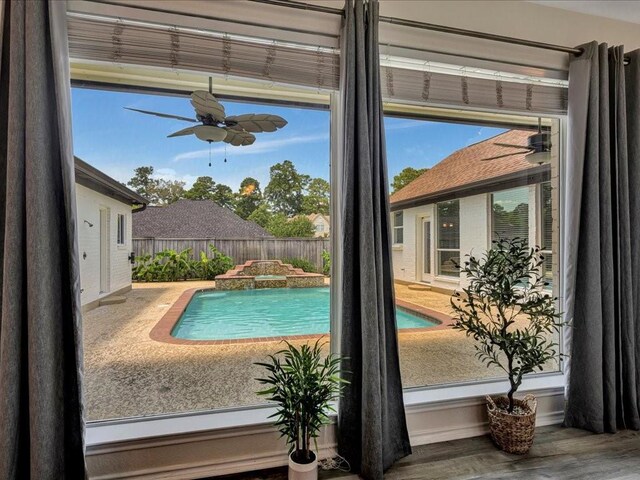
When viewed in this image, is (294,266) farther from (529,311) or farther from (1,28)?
(1,28)

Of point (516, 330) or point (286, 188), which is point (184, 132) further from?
point (516, 330)

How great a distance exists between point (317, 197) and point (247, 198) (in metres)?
0.45

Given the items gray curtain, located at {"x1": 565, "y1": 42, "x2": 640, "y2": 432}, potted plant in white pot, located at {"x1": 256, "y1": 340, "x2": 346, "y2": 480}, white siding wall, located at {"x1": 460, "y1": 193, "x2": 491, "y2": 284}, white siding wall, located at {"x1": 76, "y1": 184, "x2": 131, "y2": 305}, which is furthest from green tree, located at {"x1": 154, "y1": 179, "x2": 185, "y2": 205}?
gray curtain, located at {"x1": 565, "y1": 42, "x2": 640, "y2": 432}

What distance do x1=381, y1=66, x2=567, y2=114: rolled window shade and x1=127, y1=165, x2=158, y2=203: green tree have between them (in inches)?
58.1

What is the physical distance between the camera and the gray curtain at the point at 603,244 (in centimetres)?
215

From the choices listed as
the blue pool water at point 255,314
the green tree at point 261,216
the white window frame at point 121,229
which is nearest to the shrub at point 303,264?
the blue pool water at point 255,314

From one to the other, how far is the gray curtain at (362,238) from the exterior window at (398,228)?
14.7 inches

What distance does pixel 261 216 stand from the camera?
2082 mm

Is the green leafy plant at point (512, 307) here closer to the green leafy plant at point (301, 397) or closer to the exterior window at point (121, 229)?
the green leafy plant at point (301, 397)

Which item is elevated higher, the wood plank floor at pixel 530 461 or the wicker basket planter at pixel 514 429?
the wicker basket planter at pixel 514 429

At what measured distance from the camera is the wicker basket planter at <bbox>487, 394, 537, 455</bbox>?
195 cm

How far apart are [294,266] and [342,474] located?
1200 millimetres

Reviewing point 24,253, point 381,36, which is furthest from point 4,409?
point 381,36

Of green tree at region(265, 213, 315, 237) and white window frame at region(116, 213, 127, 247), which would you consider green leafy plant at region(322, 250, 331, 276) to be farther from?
white window frame at region(116, 213, 127, 247)
